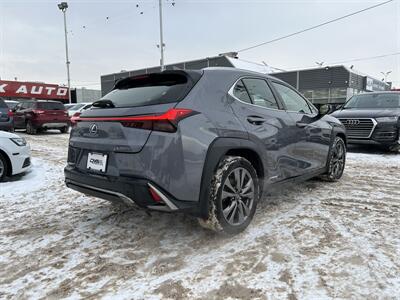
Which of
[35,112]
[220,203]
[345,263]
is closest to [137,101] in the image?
[220,203]

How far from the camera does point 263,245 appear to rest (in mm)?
3051

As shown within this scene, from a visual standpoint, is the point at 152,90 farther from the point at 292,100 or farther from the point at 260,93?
the point at 292,100

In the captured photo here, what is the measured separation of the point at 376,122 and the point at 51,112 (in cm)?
1239

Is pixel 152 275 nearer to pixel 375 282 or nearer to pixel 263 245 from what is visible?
pixel 263 245

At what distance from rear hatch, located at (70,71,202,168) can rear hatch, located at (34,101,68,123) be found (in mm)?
12035

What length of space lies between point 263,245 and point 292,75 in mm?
32349

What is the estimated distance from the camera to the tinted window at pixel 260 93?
11.7ft

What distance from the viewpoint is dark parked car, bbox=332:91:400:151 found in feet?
26.7

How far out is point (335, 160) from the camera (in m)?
5.36

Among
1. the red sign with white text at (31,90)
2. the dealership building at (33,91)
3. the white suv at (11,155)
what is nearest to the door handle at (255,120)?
the white suv at (11,155)

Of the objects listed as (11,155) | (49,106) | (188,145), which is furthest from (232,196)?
(49,106)

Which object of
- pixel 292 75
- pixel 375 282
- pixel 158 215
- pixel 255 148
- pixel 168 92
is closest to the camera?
pixel 375 282

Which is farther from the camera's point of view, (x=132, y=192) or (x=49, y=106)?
(x=49, y=106)

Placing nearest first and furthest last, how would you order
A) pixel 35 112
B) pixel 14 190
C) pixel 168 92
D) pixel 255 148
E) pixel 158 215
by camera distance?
pixel 168 92
pixel 255 148
pixel 158 215
pixel 14 190
pixel 35 112
